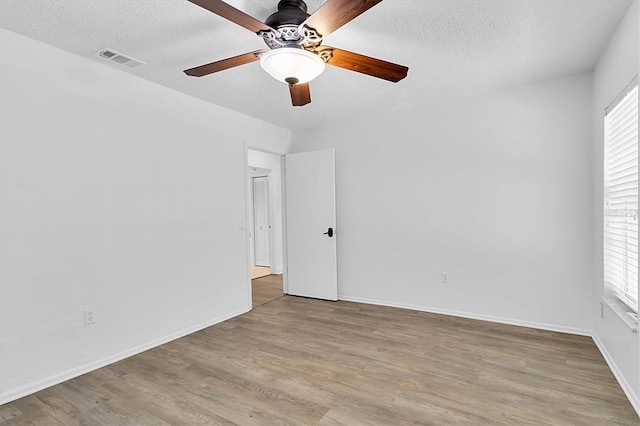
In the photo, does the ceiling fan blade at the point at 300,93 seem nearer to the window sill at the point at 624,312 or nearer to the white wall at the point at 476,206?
the white wall at the point at 476,206

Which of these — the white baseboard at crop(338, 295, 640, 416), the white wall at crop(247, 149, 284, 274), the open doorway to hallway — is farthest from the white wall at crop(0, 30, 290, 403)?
the white wall at crop(247, 149, 284, 274)

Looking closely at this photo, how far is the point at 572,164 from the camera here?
3.26 meters

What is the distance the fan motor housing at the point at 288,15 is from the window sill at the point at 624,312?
8.94 ft

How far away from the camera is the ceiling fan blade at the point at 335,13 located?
58.8 inches

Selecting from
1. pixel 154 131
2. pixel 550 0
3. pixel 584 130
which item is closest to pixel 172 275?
pixel 154 131

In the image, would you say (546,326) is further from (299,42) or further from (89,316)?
(89,316)

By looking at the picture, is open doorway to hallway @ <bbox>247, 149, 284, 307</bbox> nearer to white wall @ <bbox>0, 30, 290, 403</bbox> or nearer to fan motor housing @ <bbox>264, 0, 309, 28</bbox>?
white wall @ <bbox>0, 30, 290, 403</bbox>

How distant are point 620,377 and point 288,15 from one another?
10.4ft

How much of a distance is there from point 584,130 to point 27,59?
4.66 meters

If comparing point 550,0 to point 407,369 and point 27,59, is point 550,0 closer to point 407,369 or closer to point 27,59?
point 407,369

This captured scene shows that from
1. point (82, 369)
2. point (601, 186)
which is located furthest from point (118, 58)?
point (601, 186)

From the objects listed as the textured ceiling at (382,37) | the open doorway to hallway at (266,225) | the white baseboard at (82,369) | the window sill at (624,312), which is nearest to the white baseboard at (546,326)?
the window sill at (624,312)

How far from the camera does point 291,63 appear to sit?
190 cm

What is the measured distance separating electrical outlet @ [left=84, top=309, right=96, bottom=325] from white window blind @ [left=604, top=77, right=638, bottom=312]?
3.92m
